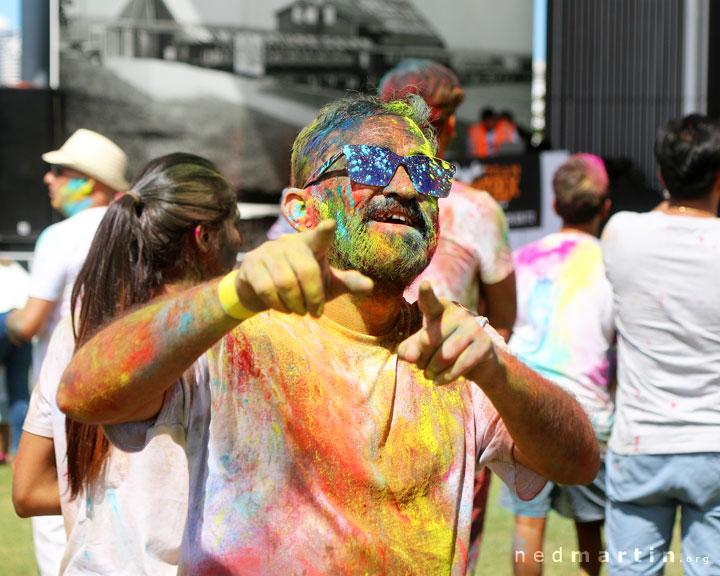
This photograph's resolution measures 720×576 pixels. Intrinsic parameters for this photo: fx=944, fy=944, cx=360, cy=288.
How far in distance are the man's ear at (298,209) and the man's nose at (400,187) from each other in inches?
7.5

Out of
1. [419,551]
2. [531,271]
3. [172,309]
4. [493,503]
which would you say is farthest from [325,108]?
[493,503]

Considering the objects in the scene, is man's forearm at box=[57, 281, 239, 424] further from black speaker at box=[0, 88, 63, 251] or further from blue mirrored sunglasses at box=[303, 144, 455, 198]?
black speaker at box=[0, 88, 63, 251]

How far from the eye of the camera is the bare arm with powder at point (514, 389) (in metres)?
1.43

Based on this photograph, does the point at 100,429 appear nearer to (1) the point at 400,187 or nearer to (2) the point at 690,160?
(1) the point at 400,187

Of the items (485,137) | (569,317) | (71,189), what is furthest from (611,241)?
(485,137)

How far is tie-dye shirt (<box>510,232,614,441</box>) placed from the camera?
12.8ft

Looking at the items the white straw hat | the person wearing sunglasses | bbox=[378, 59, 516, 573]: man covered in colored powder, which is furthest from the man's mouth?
the white straw hat

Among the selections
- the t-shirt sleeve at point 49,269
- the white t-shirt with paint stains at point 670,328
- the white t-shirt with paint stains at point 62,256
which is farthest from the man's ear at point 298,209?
the t-shirt sleeve at point 49,269

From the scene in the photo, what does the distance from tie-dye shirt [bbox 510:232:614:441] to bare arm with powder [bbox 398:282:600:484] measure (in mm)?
2046

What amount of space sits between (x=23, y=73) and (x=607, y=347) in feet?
28.4

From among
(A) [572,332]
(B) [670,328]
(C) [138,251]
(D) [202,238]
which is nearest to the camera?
(C) [138,251]

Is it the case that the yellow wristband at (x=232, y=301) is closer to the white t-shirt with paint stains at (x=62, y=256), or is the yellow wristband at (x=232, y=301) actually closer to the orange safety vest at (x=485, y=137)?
the white t-shirt with paint stains at (x=62, y=256)

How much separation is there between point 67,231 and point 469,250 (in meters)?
1.64

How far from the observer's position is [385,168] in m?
1.77
